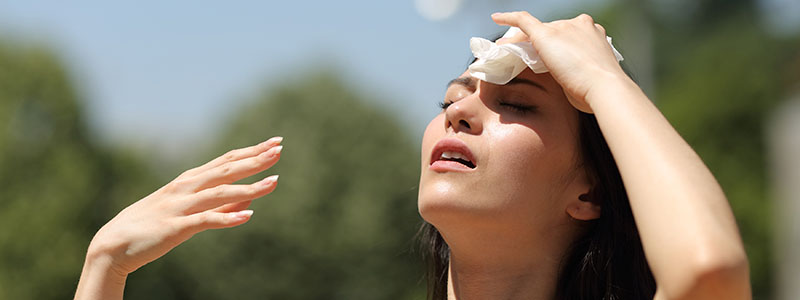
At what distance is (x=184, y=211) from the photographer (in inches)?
110

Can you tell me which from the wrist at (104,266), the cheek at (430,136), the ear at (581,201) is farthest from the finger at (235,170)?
the ear at (581,201)

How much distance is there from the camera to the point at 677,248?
Result: 2.10 metres

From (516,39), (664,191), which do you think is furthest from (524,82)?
(664,191)

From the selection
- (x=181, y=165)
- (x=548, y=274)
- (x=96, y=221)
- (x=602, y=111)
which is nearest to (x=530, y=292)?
(x=548, y=274)

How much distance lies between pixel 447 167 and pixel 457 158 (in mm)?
85

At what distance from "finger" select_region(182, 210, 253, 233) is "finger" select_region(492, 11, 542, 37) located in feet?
3.20

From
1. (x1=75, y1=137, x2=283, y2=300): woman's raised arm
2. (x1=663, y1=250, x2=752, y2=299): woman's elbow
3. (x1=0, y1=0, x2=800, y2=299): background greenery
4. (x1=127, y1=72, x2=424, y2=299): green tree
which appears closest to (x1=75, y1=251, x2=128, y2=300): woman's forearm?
(x1=75, y1=137, x2=283, y2=300): woman's raised arm

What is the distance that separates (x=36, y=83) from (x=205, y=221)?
61.7ft

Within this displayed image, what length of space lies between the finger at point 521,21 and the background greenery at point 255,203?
16217mm

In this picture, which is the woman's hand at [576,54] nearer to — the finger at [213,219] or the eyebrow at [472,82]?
the eyebrow at [472,82]

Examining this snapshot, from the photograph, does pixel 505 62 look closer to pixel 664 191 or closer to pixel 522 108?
pixel 522 108

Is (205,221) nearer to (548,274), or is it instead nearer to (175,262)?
(548,274)

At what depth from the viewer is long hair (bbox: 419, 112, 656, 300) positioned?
2.98 meters

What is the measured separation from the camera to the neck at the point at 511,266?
116 inches
